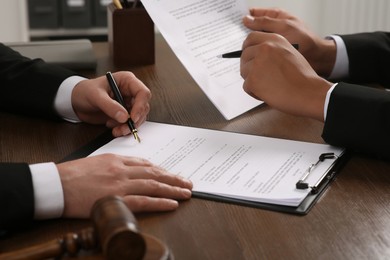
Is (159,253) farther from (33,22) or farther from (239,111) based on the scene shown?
(33,22)

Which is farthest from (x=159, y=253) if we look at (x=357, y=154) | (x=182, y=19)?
(x=182, y=19)

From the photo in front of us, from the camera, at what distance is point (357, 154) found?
3.82 ft

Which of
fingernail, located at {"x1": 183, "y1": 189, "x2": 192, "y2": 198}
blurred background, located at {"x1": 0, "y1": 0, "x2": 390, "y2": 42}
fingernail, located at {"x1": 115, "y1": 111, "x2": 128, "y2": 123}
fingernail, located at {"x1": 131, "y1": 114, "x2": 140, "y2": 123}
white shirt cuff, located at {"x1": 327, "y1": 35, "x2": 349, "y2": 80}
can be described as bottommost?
blurred background, located at {"x1": 0, "y1": 0, "x2": 390, "y2": 42}

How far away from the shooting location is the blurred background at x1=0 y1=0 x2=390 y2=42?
10.7 ft

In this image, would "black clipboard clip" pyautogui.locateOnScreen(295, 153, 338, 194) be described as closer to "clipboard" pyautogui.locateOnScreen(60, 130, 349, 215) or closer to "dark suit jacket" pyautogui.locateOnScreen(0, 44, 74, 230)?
"clipboard" pyautogui.locateOnScreen(60, 130, 349, 215)

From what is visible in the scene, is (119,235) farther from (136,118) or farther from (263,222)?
(136,118)

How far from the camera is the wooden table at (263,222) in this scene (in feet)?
2.74

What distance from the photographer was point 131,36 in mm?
1668

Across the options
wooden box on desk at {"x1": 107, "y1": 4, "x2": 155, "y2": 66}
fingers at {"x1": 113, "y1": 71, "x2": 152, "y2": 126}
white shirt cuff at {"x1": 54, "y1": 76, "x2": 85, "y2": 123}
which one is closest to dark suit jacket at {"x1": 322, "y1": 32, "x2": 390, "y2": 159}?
Result: fingers at {"x1": 113, "y1": 71, "x2": 152, "y2": 126}

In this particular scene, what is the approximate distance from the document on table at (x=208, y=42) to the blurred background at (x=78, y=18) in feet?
6.08

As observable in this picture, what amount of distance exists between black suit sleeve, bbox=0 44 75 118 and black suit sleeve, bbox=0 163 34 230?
0.42m

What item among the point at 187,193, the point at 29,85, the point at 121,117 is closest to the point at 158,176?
the point at 187,193

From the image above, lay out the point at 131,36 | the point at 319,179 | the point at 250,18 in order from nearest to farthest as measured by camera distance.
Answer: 1. the point at 319,179
2. the point at 250,18
3. the point at 131,36

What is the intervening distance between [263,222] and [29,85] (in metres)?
0.68
